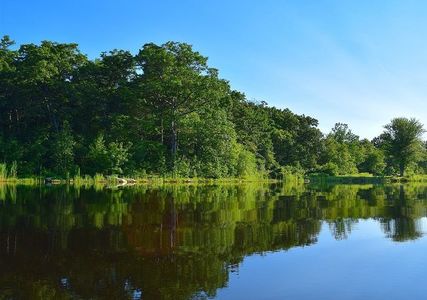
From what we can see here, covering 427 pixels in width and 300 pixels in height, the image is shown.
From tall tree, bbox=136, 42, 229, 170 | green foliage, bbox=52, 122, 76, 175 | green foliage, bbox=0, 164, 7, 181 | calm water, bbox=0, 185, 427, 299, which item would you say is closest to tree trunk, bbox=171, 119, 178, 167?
tall tree, bbox=136, 42, 229, 170

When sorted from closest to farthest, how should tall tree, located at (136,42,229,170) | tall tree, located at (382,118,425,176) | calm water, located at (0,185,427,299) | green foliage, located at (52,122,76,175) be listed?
calm water, located at (0,185,427,299) < green foliage, located at (52,122,76,175) < tall tree, located at (136,42,229,170) < tall tree, located at (382,118,425,176)

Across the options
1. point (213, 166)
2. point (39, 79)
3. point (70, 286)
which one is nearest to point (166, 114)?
point (213, 166)

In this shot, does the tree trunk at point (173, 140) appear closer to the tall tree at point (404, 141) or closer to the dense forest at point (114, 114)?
the dense forest at point (114, 114)

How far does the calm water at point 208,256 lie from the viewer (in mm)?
7383

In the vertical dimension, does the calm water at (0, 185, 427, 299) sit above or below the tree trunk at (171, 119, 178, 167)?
below

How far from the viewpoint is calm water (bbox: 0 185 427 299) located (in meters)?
7.38

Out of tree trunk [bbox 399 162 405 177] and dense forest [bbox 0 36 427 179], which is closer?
dense forest [bbox 0 36 427 179]

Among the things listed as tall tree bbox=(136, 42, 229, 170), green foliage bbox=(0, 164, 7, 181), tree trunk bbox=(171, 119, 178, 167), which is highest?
tall tree bbox=(136, 42, 229, 170)

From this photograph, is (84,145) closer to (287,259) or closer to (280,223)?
(280,223)

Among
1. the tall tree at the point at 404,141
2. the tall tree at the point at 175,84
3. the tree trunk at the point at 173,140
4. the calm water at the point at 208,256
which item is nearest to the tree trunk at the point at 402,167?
the tall tree at the point at 404,141

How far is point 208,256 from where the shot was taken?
981cm

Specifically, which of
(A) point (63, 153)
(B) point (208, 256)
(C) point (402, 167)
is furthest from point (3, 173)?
(C) point (402, 167)

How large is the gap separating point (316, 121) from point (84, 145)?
49.0 metres

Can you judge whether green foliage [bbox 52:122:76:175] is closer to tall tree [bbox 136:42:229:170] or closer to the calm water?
tall tree [bbox 136:42:229:170]
